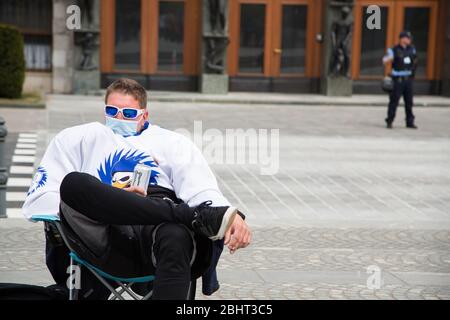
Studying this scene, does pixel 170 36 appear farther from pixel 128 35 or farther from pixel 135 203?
pixel 135 203

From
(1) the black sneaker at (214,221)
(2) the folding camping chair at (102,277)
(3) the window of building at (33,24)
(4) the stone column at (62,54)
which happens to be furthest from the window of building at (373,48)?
(1) the black sneaker at (214,221)

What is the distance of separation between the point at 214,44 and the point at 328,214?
15.1 m

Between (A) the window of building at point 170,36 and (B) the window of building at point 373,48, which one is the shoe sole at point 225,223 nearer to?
(A) the window of building at point 170,36

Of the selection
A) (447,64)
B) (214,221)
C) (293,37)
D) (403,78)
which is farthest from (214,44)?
(214,221)

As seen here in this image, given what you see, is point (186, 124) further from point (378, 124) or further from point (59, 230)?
point (59, 230)

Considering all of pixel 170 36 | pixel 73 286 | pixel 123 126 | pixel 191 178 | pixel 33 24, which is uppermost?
pixel 33 24

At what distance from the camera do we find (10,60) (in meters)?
20.2

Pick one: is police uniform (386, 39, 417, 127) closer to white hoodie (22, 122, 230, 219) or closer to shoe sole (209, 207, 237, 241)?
white hoodie (22, 122, 230, 219)

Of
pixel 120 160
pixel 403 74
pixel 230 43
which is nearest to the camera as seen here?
pixel 120 160

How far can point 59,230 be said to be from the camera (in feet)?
14.8

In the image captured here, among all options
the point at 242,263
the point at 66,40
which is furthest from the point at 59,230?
the point at 66,40

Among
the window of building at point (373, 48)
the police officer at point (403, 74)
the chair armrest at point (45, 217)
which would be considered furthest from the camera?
the window of building at point (373, 48)

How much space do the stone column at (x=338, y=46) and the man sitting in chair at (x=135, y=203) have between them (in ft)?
64.7

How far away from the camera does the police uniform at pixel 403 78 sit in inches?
698
